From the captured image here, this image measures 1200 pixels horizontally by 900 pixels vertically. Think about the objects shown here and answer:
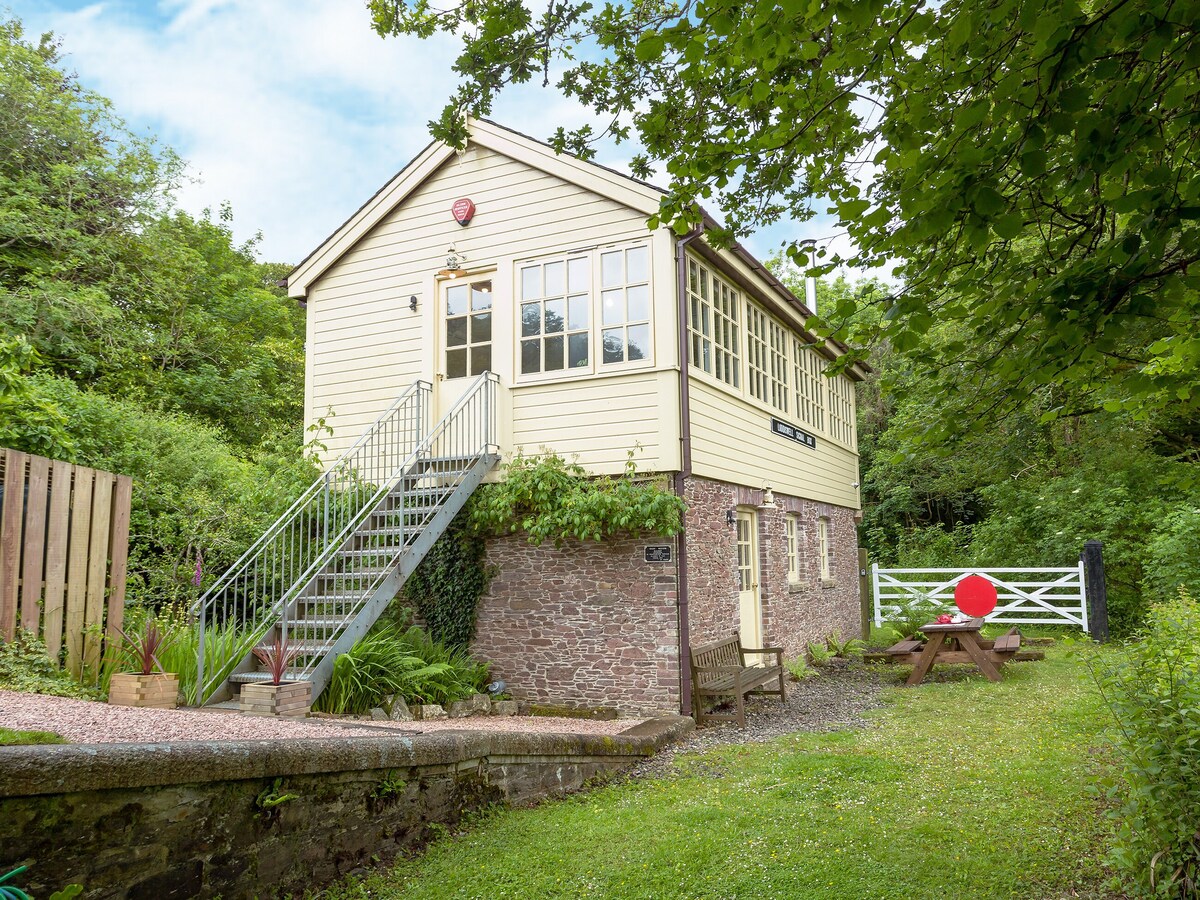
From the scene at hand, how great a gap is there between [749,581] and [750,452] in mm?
Answer: 1837

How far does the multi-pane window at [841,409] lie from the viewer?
17109 millimetres

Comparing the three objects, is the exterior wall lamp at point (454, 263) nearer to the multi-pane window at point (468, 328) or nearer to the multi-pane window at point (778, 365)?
the multi-pane window at point (468, 328)

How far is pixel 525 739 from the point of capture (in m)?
5.83

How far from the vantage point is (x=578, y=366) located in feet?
32.6

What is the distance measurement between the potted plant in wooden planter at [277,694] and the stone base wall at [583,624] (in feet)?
9.78

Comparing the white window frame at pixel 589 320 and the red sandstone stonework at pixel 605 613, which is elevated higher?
the white window frame at pixel 589 320

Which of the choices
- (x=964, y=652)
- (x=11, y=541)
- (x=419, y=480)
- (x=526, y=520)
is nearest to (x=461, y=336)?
(x=419, y=480)

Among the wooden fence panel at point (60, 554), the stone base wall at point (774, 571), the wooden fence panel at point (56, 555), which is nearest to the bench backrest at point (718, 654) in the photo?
the stone base wall at point (774, 571)

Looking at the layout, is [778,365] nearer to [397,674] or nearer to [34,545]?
[397,674]

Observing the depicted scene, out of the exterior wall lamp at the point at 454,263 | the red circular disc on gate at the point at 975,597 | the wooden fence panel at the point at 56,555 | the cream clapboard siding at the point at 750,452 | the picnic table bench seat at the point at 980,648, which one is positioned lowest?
the picnic table bench seat at the point at 980,648

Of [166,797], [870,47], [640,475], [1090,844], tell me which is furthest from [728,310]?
[166,797]

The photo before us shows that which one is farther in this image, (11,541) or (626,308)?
(626,308)

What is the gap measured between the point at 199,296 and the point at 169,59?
5878 mm

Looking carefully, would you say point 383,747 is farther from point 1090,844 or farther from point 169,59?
point 169,59
